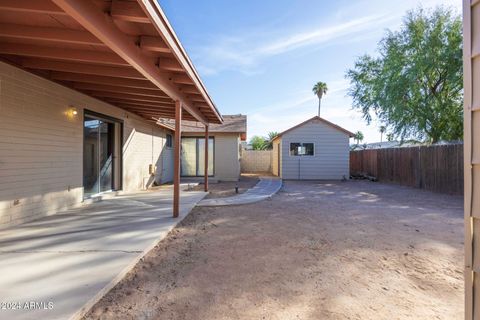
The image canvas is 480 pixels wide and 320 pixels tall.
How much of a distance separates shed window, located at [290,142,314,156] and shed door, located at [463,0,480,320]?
15055mm

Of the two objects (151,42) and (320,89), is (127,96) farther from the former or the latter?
(320,89)

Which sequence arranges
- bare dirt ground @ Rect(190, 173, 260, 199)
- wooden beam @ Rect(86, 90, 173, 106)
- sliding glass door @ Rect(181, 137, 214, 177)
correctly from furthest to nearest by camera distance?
sliding glass door @ Rect(181, 137, 214, 177), bare dirt ground @ Rect(190, 173, 260, 199), wooden beam @ Rect(86, 90, 173, 106)

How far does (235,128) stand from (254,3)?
5821 millimetres

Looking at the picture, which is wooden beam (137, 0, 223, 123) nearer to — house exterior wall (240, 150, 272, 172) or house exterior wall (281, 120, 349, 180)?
house exterior wall (281, 120, 349, 180)

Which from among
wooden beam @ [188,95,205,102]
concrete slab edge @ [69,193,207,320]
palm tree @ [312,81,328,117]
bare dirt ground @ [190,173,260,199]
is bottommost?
concrete slab edge @ [69,193,207,320]

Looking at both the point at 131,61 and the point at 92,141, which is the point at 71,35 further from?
the point at 92,141

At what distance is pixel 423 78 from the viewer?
14.2 meters

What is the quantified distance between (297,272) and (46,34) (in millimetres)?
4187

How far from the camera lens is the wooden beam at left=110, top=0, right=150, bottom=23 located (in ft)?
9.54

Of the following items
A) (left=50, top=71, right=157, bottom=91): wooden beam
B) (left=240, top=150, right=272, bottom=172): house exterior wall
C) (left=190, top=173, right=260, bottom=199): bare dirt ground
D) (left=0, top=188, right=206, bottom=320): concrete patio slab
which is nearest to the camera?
(left=0, top=188, right=206, bottom=320): concrete patio slab

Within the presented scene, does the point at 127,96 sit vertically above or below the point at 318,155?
above

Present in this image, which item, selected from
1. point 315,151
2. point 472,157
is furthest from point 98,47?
point 315,151

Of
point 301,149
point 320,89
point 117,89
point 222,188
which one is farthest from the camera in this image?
point 320,89

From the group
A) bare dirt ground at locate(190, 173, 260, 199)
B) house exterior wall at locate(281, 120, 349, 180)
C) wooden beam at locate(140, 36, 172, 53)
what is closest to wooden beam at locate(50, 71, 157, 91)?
wooden beam at locate(140, 36, 172, 53)
